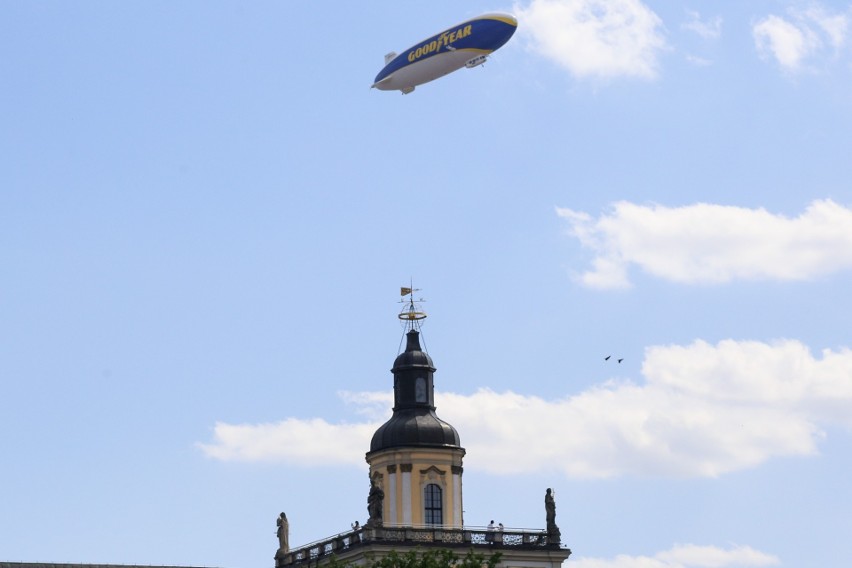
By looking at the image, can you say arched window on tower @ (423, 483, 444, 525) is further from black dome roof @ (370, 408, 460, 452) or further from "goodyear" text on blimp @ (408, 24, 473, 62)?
"goodyear" text on blimp @ (408, 24, 473, 62)

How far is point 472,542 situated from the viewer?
110 metres

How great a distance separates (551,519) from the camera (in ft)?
369

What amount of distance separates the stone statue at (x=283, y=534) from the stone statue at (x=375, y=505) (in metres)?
8.32

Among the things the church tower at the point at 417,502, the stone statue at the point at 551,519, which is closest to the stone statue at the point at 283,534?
the church tower at the point at 417,502

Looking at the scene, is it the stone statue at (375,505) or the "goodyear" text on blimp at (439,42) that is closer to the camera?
the stone statue at (375,505)

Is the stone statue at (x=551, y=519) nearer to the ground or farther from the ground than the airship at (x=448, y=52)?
nearer to the ground

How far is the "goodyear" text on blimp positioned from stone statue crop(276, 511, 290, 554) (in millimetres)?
28524

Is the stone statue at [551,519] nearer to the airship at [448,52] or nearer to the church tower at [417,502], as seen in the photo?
the church tower at [417,502]

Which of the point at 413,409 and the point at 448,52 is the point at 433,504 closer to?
the point at 413,409

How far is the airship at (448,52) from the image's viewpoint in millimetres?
113812

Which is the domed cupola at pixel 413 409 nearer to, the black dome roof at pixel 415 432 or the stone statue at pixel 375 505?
the black dome roof at pixel 415 432

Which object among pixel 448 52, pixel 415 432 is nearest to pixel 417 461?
pixel 415 432

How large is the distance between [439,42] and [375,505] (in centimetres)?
2772

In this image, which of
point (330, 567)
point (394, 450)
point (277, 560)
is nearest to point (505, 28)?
point (394, 450)
